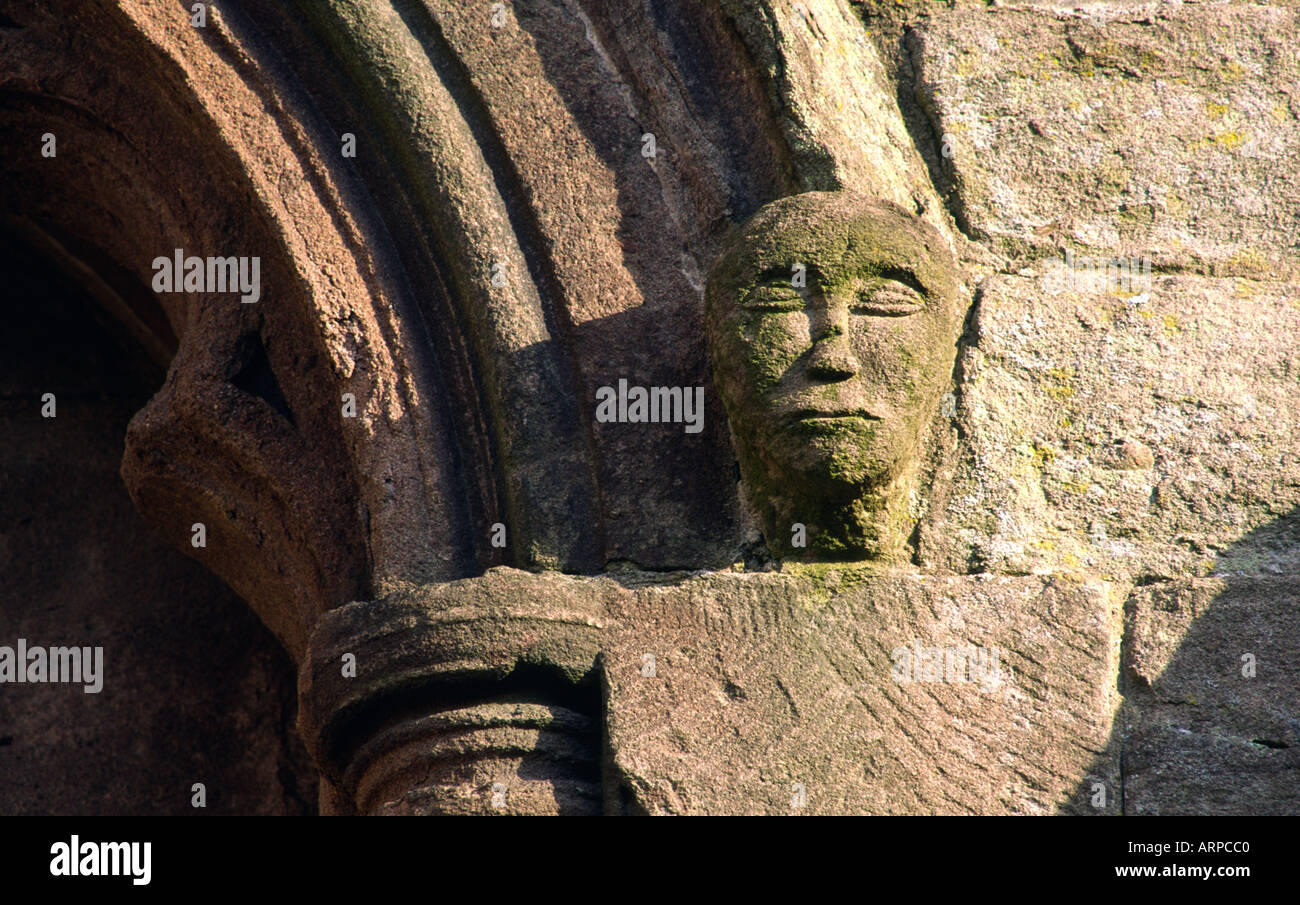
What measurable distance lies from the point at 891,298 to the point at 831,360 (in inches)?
Answer: 7.7

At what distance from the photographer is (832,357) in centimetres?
261

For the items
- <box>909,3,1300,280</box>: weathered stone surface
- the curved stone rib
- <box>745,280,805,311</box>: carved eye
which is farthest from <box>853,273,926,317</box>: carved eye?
the curved stone rib

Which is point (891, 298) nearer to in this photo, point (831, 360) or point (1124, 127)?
point (831, 360)

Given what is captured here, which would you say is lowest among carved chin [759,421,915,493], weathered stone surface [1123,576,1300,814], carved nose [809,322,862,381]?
weathered stone surface [1123,576,1300,814]

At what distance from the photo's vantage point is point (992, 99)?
3209 mm

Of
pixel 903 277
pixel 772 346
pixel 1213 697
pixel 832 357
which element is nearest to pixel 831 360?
pixel 832 357

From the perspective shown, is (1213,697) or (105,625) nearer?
(1213,697)

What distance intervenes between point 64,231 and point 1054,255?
2.26 metres

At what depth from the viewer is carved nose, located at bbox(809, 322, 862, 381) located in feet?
8.56

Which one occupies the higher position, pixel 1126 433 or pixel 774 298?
pixel 774 298

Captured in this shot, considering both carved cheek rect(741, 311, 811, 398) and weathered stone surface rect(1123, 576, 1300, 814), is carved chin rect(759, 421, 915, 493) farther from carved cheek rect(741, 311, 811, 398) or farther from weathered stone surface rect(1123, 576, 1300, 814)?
weathered stone surface rect(1123, 576, 1300, 814)

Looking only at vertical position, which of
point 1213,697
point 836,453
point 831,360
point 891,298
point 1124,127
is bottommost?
point 1213,697

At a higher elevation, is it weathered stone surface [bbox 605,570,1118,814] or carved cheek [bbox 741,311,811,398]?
carved cheek [bbox 741,311,811,398]

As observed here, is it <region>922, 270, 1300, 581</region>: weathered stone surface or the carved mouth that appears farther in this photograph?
<region>922, 270, 1300, 581</region>: weathered stone surface
